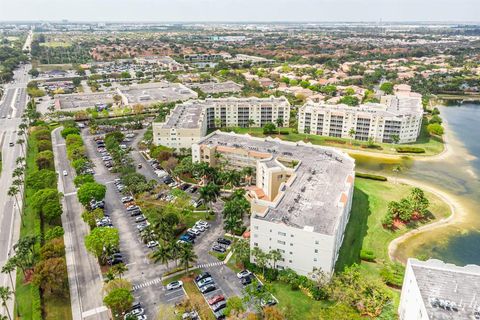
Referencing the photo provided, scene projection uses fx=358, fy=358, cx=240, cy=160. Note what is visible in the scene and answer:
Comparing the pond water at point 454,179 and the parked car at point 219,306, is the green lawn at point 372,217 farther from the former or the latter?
the parked car at point 219,306

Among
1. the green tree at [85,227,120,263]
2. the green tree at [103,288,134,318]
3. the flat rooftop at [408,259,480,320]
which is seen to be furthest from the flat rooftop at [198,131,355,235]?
the green tree at [85,227,120,263]

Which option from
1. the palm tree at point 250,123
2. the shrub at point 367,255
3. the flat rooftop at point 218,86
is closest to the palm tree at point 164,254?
the shrub at point 367,255

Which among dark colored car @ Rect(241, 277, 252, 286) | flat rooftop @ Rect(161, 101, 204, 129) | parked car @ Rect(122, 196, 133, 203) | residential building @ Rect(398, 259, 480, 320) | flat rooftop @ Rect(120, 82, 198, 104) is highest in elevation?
flat rooftop @ Rect(161, 101, 204, 129)

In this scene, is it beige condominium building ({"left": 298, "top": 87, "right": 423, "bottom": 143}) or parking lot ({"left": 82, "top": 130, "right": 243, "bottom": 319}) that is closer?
parking lot ({"left": 82, "top": 130, "right": 243, "bottom": 319})

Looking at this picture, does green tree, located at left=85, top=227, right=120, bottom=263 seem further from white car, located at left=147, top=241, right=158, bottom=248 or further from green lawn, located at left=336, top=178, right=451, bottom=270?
green lawn, located at left=336, top=178, right=451, bottom=270

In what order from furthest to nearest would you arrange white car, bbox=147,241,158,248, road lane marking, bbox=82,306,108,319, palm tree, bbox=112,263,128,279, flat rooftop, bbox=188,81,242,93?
flat rooftop, bbox=188,81,242,93
white car, bbox=147,241,158,248
palm tree, bbox=112,263,128,279
road lane marking, bbox=82,306,108,319

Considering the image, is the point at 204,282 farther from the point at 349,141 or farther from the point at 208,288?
the point at 349,141

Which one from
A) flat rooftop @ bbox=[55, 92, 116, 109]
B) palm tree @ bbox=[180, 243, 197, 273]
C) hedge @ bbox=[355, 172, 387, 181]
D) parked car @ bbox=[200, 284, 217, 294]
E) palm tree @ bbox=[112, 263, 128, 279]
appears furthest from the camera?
flat rooftop @ bbox=[55, 92, 116, 109]
